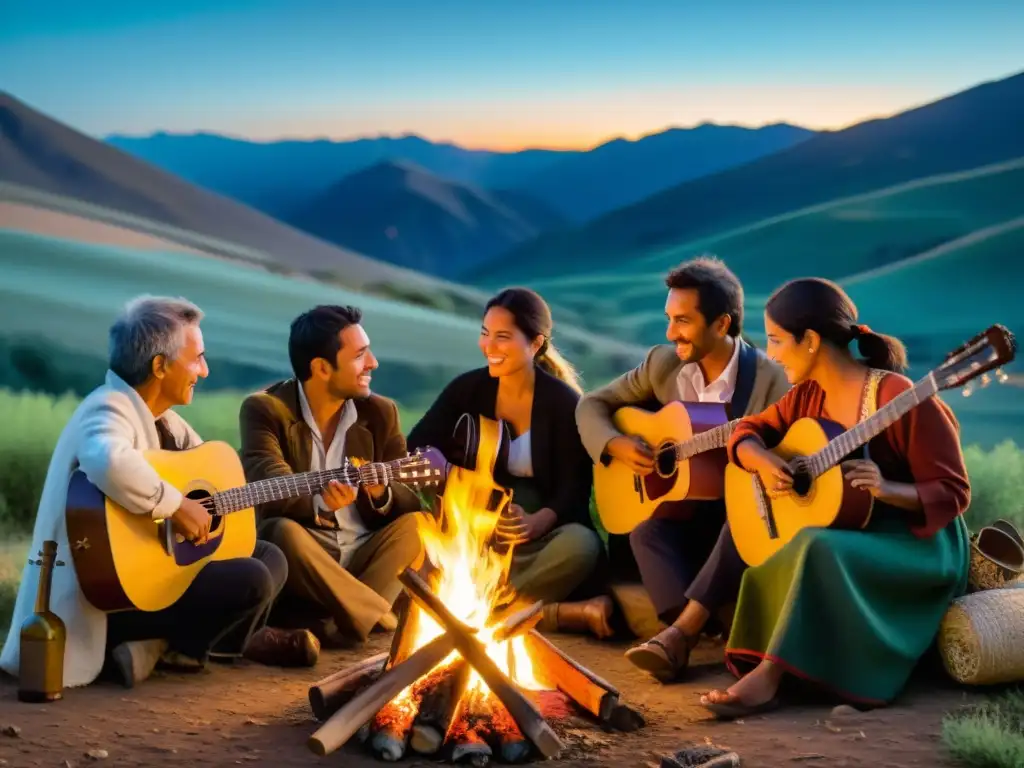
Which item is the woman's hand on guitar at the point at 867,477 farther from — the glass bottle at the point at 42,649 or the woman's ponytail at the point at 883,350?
the glass bottle at the point at 42,649

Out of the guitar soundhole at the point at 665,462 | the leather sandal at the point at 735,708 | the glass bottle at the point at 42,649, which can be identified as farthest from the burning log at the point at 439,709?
the guitar soundhole at the point at 665,462

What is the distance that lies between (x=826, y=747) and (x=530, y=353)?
8.73ft

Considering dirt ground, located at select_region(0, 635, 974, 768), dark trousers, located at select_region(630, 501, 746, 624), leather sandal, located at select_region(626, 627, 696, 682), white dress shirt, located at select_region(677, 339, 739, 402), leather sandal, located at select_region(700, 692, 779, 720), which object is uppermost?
white dress shirt, located at select_region(677, 339, 739, 402)

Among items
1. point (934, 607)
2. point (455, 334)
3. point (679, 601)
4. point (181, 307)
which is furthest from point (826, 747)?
point (455, 334)

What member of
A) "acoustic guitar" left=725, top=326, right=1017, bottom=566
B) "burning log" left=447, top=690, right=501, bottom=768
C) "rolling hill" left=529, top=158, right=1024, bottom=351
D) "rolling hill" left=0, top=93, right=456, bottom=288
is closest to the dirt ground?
"burning log" left=447, top=690, right=501, bottom=768

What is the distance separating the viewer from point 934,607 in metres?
5.10

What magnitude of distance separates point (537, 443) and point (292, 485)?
144cm

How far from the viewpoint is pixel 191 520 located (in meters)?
5.16

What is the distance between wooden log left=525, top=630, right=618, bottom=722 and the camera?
466cm

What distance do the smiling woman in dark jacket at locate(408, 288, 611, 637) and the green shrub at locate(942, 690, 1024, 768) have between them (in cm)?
196

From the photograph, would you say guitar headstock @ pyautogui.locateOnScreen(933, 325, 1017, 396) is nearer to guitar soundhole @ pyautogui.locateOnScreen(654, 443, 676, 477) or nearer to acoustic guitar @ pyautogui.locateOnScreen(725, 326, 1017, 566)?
acoustic guitar @ pyautogui.locateOnScreen(725, 326, 1017, 566)

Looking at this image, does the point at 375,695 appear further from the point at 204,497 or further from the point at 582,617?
the point at 582,617

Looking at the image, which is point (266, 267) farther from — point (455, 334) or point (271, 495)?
point (271, 495)

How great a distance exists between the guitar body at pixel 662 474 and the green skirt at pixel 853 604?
89 cm
